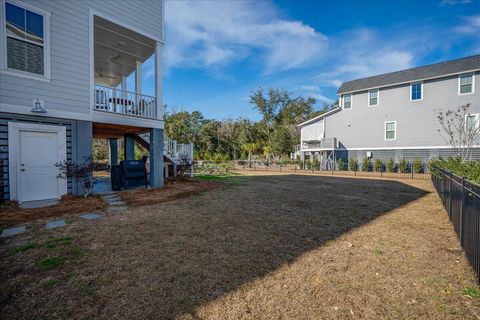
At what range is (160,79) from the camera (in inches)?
344

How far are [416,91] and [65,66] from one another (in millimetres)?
23654

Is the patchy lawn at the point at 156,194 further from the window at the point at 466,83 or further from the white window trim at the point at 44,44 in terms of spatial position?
the window at the point at 466,83

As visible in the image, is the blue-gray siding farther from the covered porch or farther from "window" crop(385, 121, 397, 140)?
"window" crop(385, 121, 397, 140)

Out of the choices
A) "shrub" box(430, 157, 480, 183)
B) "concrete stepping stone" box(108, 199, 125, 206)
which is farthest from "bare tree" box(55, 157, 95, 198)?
"shrub" box(430, 157, 480, 183)

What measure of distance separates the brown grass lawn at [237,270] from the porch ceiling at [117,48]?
664 cm

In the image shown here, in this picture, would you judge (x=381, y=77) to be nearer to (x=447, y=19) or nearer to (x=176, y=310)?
(x=447, y=19)

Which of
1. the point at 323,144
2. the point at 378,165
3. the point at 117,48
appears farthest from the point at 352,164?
the point at 117,48

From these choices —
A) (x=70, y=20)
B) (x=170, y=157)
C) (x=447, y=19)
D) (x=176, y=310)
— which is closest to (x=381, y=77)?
(x=447, y=19)

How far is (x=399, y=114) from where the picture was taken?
1962cm

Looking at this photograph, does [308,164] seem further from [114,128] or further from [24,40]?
[24,40]

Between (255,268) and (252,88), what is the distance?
4045 cm

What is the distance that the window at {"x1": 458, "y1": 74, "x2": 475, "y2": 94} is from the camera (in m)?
17.0

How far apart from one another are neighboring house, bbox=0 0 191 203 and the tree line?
73.6 ft

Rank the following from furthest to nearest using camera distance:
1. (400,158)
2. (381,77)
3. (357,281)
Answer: (381,77)
(400,158)
(357,281)
